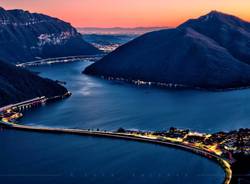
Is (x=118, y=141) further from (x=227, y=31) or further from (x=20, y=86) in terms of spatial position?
(x=227, y=31)

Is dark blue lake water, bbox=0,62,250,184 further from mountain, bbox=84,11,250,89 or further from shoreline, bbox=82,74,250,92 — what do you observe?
mountain, bbox=84,11,250,89

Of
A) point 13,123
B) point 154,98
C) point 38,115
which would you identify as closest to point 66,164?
point 13,123

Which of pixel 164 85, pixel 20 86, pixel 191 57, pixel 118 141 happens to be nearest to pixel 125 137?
pixel 118 141

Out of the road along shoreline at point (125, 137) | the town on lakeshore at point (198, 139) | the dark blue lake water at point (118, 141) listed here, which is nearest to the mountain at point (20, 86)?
the dark blue lake water at point (118, 141)

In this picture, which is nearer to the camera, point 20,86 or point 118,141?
point 118,141

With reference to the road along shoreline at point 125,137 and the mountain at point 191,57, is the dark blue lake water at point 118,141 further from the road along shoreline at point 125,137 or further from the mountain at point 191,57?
the mountain at point 191,57

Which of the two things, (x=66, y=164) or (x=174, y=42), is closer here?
(x=66, y=164)

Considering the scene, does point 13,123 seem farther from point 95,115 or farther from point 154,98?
point 154,98
